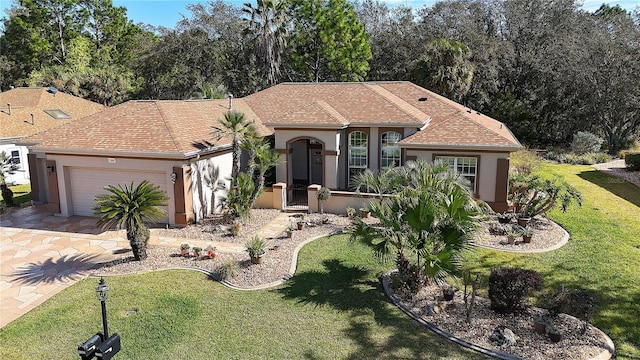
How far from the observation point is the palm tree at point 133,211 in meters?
12.7

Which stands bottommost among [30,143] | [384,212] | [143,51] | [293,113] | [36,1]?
[384,212]

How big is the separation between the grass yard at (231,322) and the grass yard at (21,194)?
13475mm

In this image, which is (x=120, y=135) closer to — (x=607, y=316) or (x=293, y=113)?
(x=293, y=113)

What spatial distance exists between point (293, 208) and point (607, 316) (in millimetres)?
13221

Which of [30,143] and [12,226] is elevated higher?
[30,143]

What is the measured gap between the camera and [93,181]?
732 inches

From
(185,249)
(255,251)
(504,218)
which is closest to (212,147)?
(185,249)

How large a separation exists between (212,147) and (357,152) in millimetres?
7787

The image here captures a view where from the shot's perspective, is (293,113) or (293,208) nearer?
(293,208)

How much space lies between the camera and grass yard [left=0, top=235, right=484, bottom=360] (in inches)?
353

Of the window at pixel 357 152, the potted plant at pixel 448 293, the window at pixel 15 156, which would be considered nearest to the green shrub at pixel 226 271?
the potted plant at pixel 448 293

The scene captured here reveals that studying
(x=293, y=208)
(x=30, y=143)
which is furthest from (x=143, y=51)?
(x=293, y=208)

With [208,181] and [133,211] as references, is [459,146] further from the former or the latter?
[133,211]

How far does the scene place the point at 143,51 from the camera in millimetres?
47844
